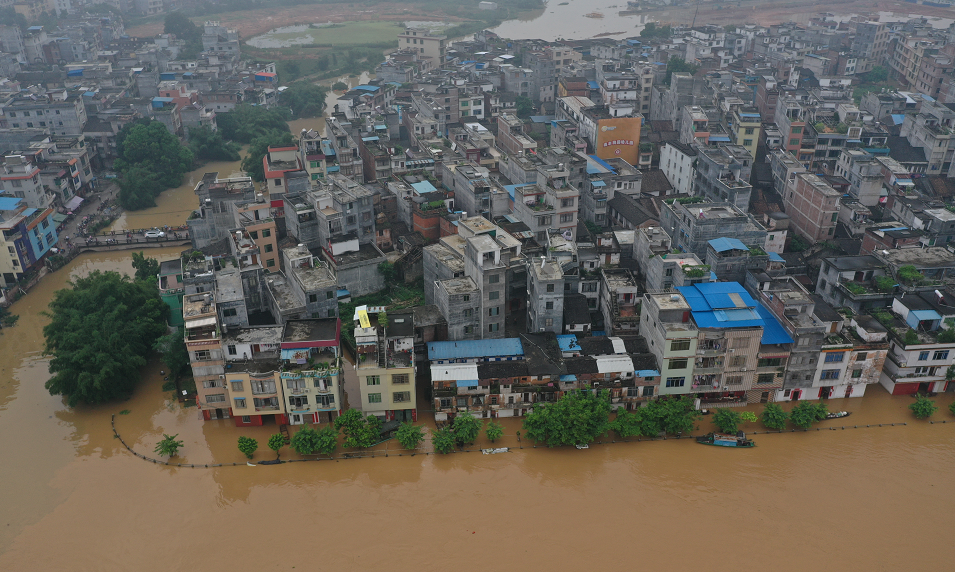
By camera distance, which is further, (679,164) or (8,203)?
(679,164)

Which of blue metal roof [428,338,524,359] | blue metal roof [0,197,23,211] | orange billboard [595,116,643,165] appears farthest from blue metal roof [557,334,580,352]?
blue metal roof [0,197,23,211]

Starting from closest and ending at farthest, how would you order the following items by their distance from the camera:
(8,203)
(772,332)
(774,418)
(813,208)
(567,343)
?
(774,418) → (772,332) → (567,343) → (8,203) → (813,208)

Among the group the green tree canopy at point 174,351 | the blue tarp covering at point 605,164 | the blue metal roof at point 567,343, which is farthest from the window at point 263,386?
the blue tarp covering at point 605,164

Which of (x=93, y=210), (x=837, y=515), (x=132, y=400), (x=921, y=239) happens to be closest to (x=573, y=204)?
(x=921, y=239)

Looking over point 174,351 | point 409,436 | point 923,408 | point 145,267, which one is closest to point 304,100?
point 145,267

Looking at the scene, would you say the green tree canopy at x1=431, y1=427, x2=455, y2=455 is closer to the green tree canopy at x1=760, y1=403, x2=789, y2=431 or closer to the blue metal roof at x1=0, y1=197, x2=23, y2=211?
the green tree canopy at x1=760, y1=403, x2=789, y2=431

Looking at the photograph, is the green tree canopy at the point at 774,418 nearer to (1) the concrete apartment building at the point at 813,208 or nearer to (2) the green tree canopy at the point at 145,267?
(1) the concrete apartment building at the point at 813,208

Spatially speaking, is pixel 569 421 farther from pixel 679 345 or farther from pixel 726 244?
pixel 726 244
